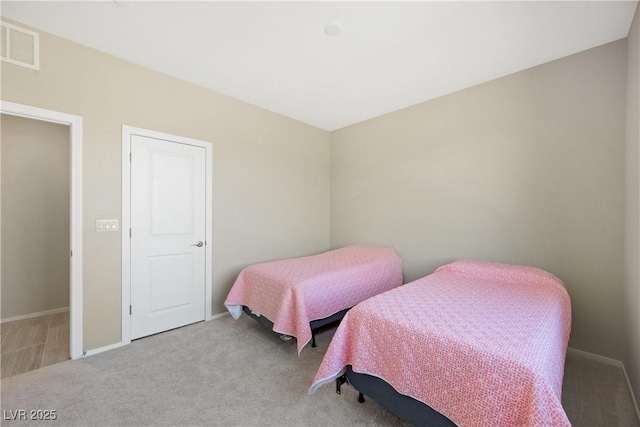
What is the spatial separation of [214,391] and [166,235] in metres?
1.66

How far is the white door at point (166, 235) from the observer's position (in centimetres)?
260

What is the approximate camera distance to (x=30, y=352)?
233 cm

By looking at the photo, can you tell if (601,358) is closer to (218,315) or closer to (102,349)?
(218,315)

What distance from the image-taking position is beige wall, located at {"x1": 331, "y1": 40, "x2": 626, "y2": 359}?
7.19 ft

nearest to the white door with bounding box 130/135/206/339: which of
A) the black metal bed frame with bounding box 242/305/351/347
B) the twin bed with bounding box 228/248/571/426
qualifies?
the black metal bed frame with bounding box 242/305/351/347

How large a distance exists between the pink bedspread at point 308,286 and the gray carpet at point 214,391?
353 mm

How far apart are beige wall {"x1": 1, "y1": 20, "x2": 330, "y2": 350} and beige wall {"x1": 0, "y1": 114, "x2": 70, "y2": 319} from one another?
5.38 feet

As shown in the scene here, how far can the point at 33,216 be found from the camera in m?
3.19

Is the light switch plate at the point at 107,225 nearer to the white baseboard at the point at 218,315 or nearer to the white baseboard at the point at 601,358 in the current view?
the white baseboard at the point at 218,315

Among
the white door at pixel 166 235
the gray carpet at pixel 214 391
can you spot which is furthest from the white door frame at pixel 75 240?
the white door at pixel 166 235

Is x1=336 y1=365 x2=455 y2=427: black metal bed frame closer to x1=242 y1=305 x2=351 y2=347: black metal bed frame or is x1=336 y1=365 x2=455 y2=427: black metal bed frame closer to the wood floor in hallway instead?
x1=242 y1=305 x2=351 y2=347: black metal bed frame

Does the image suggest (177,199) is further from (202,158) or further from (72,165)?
(72,165)

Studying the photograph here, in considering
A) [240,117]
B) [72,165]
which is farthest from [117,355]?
[240,117]

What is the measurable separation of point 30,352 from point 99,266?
38.1 inches
